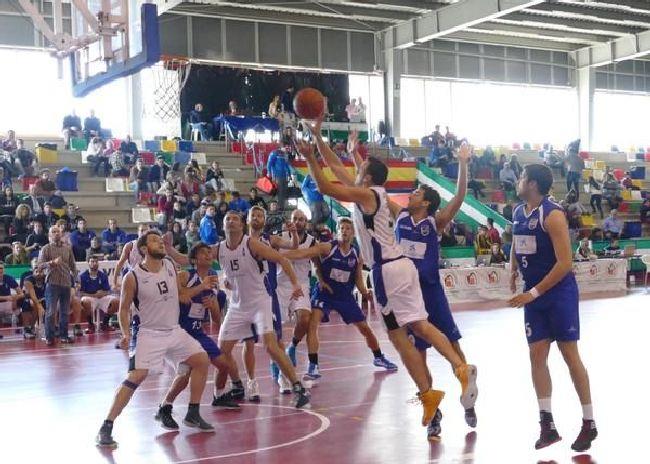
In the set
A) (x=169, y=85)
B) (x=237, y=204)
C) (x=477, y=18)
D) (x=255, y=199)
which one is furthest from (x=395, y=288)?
(x=477, y=18)

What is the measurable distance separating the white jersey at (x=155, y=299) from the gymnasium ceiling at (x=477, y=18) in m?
19.9

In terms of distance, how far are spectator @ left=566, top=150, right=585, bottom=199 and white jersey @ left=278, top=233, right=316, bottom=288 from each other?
72.0 ft

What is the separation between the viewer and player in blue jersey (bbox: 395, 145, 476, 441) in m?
7.82

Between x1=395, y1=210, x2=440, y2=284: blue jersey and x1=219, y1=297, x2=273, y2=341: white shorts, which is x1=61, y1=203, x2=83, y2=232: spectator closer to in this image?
x1=219, y1=297, x2=273, y2=341: white shorts

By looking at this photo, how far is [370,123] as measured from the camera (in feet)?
115

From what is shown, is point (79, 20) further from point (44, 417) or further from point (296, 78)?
point (296, 78)

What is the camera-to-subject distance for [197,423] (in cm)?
773

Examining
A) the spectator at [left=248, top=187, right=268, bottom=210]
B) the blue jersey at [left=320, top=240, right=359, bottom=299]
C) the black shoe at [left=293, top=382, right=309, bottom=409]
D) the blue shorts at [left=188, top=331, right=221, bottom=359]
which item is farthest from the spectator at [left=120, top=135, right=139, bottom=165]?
the black shoe at [left=293, top=382, right=309, bottom=409]

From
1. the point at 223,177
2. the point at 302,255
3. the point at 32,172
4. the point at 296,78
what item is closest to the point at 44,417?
the point at 302,255

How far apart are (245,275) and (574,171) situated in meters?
24.9

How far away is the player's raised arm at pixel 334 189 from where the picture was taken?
650 centimetres

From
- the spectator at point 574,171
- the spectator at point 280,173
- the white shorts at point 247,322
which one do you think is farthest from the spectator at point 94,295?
the spectator at point 574,171

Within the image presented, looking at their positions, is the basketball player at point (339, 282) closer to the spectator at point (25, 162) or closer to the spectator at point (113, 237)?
the spectator at point (113, 237)

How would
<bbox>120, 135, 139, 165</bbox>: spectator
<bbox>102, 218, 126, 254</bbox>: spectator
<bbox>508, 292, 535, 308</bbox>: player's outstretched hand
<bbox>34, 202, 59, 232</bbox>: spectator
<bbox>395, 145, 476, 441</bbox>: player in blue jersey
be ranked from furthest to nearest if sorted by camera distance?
<bbox>120, 135, 139, 165</bbox>: spectator
<bbox>102, 218, 126, 254</bbox>: spectator
<bbox>34, 202, 59, 232</bbox>: spectator
<bbox>395, 145, 476, 441</bbox>: player in blue jersey
<bbox>508, 292, 535, 308</bbox>: player's outstretched hand
